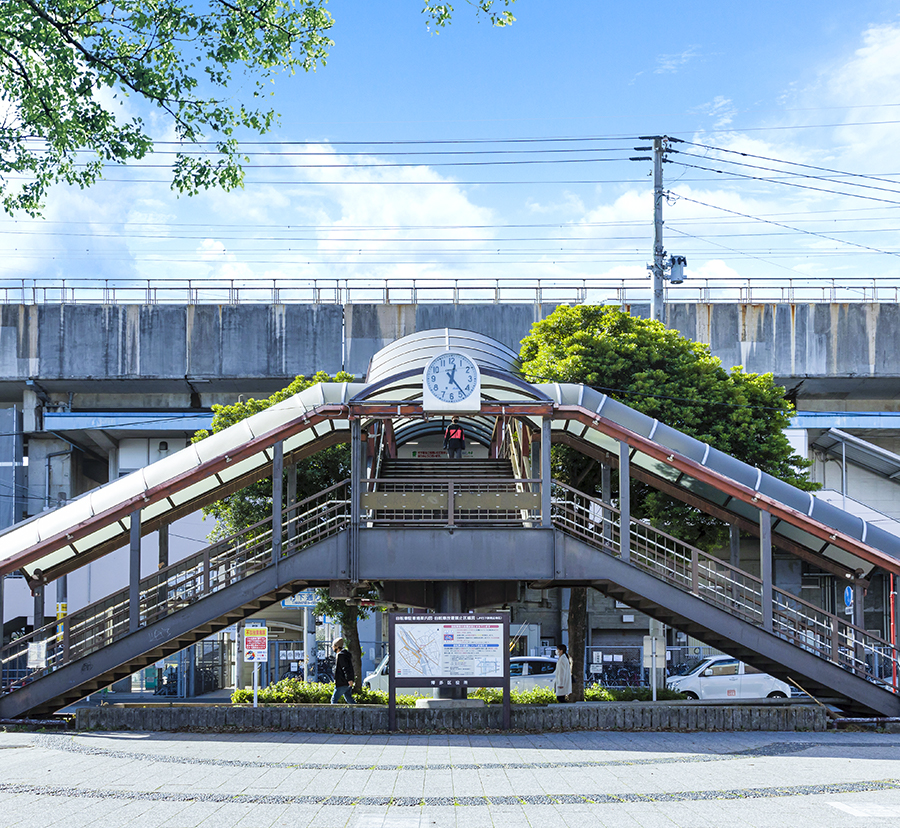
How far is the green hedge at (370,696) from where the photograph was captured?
22.2m

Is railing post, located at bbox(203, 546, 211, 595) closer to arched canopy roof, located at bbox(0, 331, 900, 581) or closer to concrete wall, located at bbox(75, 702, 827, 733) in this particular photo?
arched canopy roof, located at bbox(0, 331, 900, 581)

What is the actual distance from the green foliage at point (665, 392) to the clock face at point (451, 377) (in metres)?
6.99

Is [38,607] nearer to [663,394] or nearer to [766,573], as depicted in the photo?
[766,573]

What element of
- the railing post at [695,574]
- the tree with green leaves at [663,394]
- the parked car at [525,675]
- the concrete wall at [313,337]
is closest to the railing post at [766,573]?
the railing post at [695,574]

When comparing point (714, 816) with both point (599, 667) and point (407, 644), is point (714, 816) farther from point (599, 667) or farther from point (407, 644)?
point (599, 667)

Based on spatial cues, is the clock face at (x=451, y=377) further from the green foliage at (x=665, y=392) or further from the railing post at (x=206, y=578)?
the green foliage at (x=665, y=392)

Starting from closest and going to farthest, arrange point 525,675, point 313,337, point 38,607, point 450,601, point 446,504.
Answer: point 446,504 → point 450,601 → point 38,607 → point 525,675 → point 313,337

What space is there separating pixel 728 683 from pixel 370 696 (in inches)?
407

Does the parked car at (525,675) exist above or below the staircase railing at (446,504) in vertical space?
below

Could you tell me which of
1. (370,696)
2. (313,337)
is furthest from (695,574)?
(313,337)

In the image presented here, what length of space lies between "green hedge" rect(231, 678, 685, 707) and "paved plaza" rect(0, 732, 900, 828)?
21.0 feet

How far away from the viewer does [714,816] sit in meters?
9.60

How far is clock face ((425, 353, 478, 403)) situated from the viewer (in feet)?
60.9

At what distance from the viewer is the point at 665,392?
25.4m
